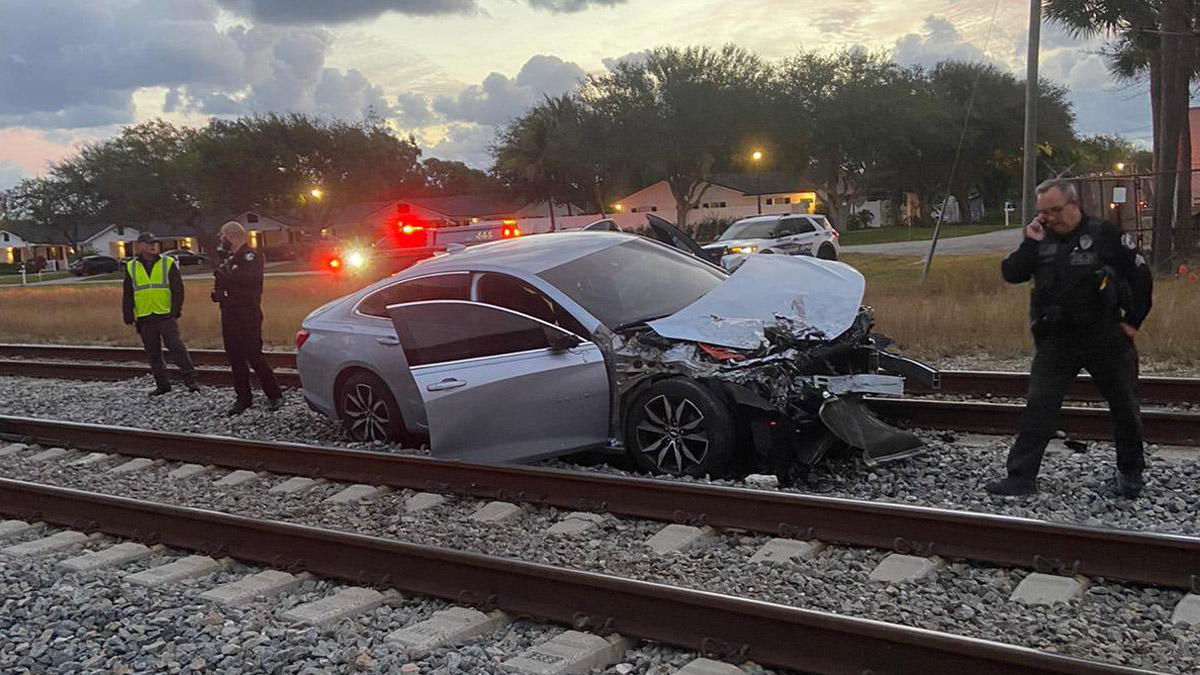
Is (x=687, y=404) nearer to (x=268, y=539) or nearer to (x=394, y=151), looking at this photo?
(x=268, y=539)

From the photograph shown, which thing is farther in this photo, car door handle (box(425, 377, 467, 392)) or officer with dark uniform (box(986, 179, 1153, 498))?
car door handle (box(425, 377, 467, 392))

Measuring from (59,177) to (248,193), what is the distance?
21035 millimetres

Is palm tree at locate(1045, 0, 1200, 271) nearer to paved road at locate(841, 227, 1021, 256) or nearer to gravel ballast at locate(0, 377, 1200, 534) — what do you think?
paved road at locate(841, 227, 1021, 256)

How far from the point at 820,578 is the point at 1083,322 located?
2241 mm

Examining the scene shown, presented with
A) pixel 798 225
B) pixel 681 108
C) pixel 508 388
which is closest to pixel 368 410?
pixel 508 388

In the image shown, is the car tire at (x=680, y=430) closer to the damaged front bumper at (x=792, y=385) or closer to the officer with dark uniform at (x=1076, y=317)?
the damaged front bumper at (x=792, y=385)

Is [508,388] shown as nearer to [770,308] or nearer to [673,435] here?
[673,435]

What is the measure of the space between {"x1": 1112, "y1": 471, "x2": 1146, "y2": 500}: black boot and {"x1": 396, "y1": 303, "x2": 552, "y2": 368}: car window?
359 centimetres

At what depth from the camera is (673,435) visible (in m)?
6.65

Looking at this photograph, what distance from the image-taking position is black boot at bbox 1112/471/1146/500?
5.87 m

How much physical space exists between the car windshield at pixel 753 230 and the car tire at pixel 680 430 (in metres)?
18.6

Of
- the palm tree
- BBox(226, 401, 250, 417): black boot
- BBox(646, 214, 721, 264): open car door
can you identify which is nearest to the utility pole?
the palm tree

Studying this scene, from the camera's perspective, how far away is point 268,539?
569cm

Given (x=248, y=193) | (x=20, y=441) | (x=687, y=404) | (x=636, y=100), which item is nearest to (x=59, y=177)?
(x=248, y=193)
